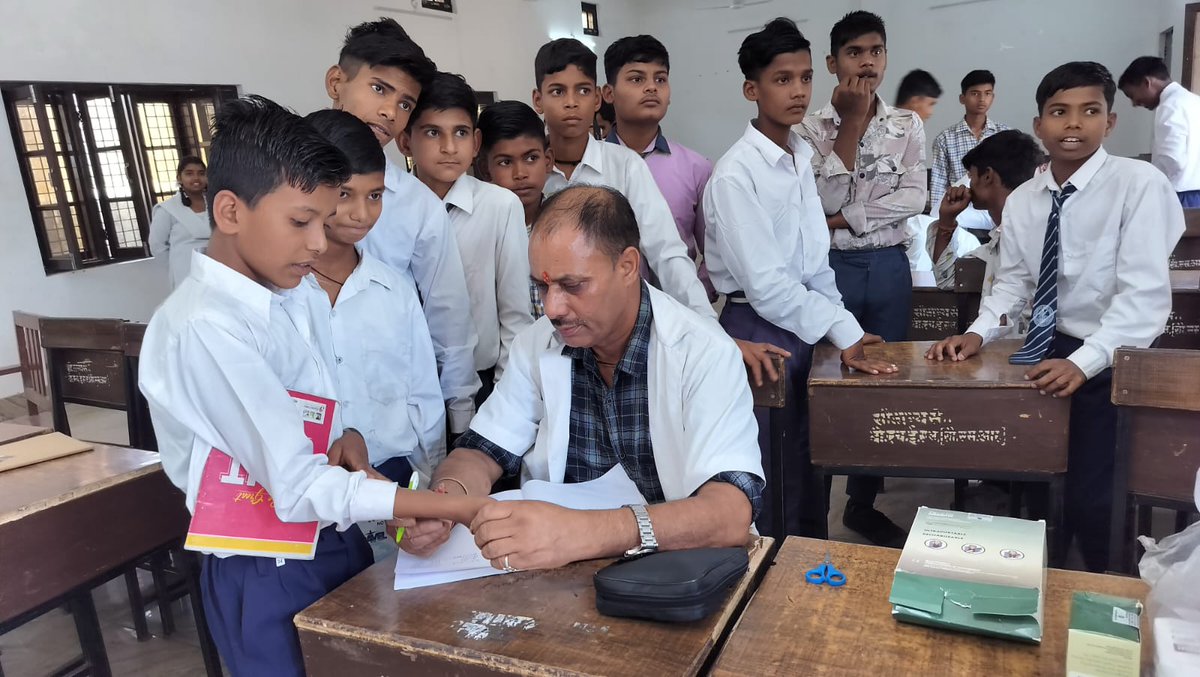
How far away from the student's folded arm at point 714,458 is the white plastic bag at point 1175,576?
53 centimetres

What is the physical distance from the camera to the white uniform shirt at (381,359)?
63.1 inches

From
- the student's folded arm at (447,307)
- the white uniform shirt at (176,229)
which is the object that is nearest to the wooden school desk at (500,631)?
the student's folded arm at (447,307)

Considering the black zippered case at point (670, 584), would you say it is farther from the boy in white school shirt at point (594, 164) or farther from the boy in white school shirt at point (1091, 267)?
the boy in white school shirt at point (1091, 267)

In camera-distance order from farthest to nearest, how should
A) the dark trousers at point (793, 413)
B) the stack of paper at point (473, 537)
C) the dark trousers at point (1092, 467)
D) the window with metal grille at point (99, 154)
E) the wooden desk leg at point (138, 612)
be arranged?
the window with metal grille at point (99, 154), the wooden desk leg at point (138, 612), the dark trousers at point (793, 413), the dark trousers at point (1092, 467), the stack of paper at point (473, 537)

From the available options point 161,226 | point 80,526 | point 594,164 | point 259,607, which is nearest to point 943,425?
point 594,164

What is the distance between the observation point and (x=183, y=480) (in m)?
1.25

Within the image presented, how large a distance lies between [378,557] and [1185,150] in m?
5.61

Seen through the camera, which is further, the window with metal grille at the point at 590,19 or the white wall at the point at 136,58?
the window with metal grille at the point at 590,19

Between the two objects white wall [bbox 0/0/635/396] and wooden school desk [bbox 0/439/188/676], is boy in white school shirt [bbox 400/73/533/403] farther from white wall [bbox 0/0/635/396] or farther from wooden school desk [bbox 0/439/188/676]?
white wall [bbox 0/0/635/396]

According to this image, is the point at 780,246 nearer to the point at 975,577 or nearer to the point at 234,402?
the point at 975,577

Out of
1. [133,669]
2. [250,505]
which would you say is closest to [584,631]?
[250,505]

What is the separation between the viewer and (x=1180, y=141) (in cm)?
501

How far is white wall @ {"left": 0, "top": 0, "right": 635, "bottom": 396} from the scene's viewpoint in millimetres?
5051

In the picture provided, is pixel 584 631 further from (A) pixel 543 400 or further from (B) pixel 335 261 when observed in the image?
(B) pixel 335 261
